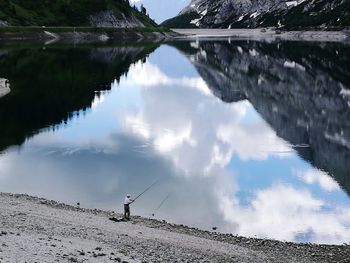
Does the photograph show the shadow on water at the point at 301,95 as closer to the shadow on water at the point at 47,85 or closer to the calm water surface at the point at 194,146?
the calm water surface at the point at 194,146

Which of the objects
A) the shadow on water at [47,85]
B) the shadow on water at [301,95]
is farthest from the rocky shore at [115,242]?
the shadow on water at [47,85]

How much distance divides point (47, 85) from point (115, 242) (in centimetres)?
9537

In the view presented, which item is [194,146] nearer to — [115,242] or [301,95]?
[115,242]

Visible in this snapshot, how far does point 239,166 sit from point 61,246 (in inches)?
1379

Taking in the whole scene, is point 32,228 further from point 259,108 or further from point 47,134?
point 259,108

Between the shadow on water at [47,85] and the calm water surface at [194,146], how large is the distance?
1.37ft

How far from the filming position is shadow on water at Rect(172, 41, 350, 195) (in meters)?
69.5

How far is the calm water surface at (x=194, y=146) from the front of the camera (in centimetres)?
4647

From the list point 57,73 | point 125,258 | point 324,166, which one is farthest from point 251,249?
point 57,73

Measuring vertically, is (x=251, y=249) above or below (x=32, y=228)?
below

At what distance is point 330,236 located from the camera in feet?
133

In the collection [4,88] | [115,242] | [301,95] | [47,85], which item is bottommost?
[301,95]

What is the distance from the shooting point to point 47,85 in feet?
402

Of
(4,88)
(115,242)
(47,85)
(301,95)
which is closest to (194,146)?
(115,242)
